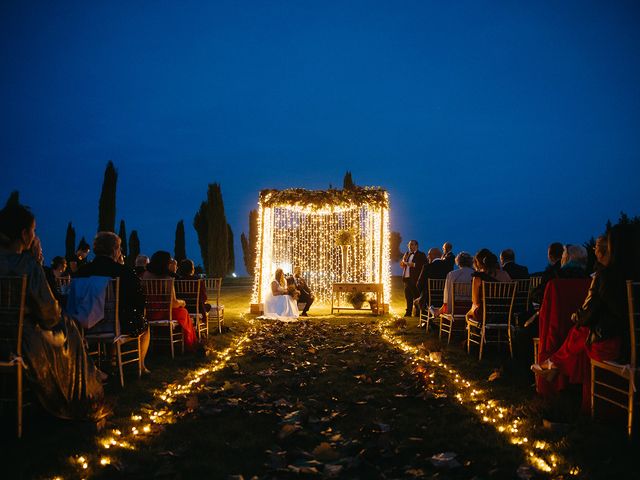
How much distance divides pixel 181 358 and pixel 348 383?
8.27 feet

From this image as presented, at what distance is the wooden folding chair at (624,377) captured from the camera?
3.24 m

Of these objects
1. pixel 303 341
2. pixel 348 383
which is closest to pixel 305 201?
pixel 303 341

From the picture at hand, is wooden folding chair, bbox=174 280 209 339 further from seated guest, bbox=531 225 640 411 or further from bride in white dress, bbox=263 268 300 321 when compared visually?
seated guest, bbox=531 225 640 411

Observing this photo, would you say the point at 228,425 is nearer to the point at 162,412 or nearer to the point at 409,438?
the point at 162,412

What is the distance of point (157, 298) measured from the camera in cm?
654

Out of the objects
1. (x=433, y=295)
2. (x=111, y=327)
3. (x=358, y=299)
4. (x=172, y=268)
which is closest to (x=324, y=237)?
(x=358, y=299)

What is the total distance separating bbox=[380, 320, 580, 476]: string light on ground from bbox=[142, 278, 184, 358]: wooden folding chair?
3168 millimetres

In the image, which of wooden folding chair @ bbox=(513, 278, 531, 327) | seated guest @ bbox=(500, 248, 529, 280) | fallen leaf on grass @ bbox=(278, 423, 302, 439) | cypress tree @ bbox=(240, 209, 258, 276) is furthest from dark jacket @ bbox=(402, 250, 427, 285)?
cypress tree @ bbox=(240, 209, 258, 276)

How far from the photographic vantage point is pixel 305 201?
13156 millimetres

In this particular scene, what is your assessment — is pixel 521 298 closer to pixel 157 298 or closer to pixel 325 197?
pixel 157 298

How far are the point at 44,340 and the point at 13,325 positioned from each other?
0.21 m

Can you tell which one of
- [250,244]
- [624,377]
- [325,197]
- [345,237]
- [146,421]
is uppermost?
[325,197]

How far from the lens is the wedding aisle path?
284 centimetres

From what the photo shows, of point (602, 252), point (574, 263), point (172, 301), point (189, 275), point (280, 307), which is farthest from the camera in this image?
point (280, 307)
